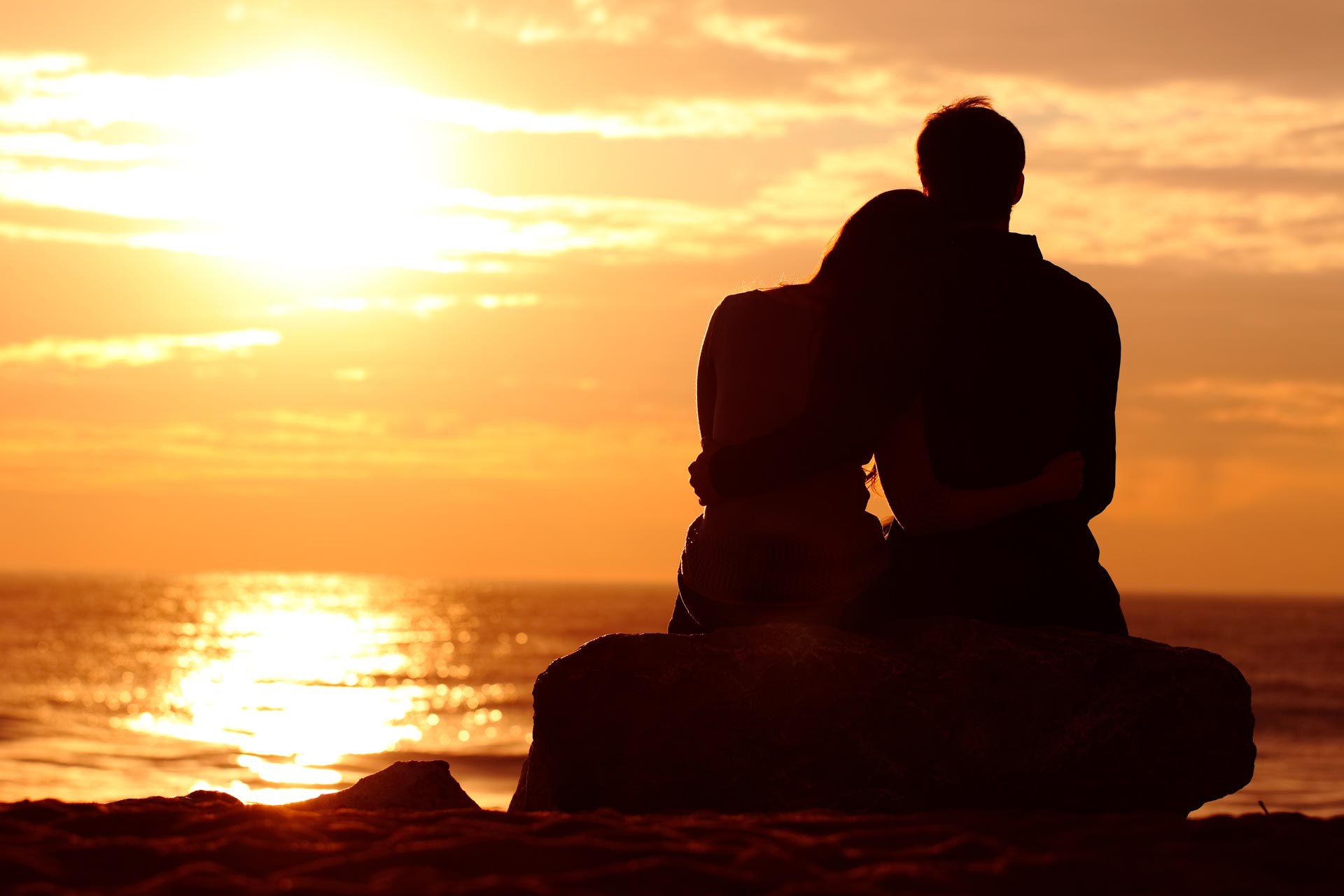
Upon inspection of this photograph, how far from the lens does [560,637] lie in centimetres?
7256

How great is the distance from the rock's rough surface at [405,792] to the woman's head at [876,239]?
235 centimetres

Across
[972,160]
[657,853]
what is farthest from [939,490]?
[657,853]

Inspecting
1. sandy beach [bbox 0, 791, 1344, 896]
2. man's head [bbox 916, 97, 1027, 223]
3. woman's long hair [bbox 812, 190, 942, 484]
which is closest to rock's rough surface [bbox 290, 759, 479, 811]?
sandy beach [bbox 0, 791, 1344, 896]

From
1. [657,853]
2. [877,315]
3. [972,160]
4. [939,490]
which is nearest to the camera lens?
[657,853]

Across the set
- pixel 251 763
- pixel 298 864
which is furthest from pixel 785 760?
pixel 251 763

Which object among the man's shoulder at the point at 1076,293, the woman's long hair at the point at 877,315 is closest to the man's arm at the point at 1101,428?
the man's shoulder at the point at 1076,293

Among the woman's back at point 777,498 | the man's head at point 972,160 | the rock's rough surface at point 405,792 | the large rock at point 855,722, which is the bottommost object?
the rock's rough surface at point 405,792

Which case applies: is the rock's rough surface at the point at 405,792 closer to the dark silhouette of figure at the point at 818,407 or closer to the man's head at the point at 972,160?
the dark silhouette of figure at the point at 818,407

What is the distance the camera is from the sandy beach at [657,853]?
3.40 meters

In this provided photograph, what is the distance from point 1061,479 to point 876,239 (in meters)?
0.97

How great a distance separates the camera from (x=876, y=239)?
178 inches

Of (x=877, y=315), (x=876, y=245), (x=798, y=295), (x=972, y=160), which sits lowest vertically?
(x=877, y=315)

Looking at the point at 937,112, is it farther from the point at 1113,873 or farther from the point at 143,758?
the point at 143,758

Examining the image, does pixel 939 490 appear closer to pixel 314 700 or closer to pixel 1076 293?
pixel 1076 293
